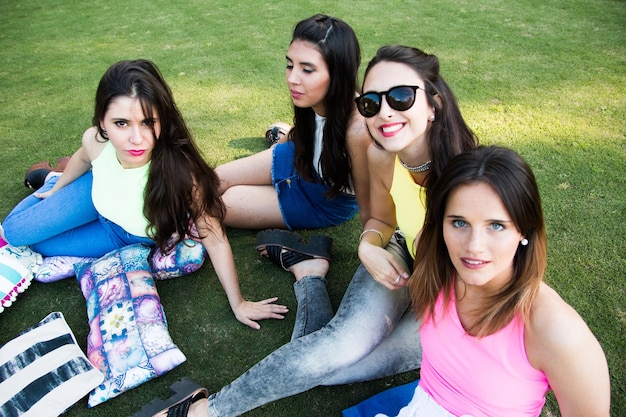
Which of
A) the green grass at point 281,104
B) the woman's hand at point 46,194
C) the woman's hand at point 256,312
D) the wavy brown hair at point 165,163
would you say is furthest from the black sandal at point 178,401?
the woman's hand at point 46,194

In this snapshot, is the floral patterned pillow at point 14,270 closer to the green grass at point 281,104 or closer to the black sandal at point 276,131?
the green grass at point 281,104

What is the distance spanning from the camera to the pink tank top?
1.67 m

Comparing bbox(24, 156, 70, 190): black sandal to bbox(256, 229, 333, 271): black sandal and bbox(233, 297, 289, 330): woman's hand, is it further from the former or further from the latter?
bbox(233, 297, 289, 330): woman's hand

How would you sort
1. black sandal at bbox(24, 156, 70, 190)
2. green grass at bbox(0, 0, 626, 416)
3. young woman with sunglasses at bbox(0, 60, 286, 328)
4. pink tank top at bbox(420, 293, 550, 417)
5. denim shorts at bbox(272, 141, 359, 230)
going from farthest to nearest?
black sandal at bbox(24, 156, 70, 190), denim shorts at bbox(272, 141, 359, 230), green grass at bbox(0, 0, 626, 416), young woman with sunglasses at bbox(0, 60, 286, 328), pink tank top at bbox(420, 293, 550, 417)

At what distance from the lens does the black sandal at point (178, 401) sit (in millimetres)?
2264

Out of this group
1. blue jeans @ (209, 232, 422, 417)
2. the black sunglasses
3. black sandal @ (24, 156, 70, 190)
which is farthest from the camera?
black sandal @ (24, 156, 70, 190)

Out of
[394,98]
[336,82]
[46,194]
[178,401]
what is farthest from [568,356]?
[46,194]

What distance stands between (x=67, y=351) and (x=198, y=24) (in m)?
5.66

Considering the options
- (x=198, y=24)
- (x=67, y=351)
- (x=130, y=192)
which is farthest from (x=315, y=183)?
(x=198, y=24)

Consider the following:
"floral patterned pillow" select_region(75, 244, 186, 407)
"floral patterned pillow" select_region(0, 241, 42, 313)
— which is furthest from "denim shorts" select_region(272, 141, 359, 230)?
"floral patterned pillow" select_region(0, 241, 42, 313)

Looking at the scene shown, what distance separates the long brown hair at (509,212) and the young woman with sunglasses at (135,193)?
1.36 m

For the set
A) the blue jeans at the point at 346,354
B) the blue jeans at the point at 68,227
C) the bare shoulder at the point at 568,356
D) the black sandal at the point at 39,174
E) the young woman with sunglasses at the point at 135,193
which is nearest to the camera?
the bare shoulder at the point at 568,356

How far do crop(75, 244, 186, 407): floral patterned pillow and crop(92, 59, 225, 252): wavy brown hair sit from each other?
0.84ft

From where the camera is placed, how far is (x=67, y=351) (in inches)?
99.3
